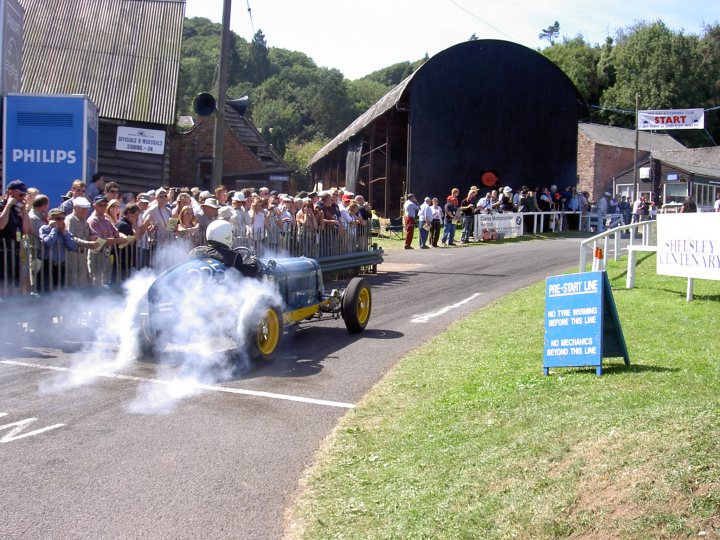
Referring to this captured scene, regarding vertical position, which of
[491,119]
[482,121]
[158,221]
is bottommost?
[158,221]

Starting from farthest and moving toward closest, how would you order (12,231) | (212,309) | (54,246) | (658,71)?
(658,71) < (54,246) < (12,231) < (212,309)

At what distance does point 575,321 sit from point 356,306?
13.5 ft

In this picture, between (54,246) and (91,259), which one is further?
(91,259)

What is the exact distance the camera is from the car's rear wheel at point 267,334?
9.25m

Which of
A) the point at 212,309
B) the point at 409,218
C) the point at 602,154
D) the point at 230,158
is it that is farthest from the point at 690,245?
the point at 602,154

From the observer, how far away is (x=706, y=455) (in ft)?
15.2

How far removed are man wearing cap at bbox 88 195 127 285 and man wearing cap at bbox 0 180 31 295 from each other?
3.08 feet

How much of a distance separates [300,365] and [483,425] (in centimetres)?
357

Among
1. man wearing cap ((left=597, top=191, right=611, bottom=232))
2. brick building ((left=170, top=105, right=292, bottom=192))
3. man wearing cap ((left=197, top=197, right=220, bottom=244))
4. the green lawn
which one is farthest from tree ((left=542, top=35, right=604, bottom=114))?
the green lawn

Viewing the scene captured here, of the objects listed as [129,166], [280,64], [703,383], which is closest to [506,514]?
[703,383]

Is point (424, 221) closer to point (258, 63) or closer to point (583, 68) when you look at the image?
point (583, 68)

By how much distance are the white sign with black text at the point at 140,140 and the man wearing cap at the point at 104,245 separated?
49.2 ft

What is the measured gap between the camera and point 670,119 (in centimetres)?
4544

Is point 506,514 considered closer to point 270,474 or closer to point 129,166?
point 270,474
